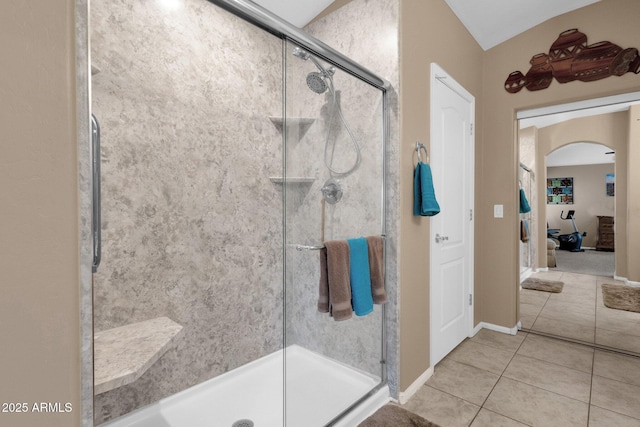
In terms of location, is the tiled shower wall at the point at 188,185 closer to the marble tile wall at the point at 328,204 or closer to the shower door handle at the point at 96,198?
the shower door handle at the point at 96,198

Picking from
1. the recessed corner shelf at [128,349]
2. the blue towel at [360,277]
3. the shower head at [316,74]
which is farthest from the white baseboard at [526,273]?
the recessed corner shelf at [128,349]

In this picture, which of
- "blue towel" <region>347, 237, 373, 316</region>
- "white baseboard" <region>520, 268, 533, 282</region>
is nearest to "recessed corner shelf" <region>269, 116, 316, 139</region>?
"blue towel" <region>347, 237, 373, 316</region>

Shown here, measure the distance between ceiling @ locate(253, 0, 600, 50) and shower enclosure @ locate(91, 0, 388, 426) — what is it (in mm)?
294

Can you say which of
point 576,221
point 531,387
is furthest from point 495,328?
point 576,221

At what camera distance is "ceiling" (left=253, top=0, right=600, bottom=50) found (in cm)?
223

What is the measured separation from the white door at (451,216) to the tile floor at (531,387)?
211 millimetres

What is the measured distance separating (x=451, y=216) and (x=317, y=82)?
62.9 inches

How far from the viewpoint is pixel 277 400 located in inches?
76.6

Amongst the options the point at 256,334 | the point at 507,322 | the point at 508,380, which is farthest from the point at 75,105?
the point at 507,322

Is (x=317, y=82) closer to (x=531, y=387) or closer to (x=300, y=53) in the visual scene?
(x=300, y=53)

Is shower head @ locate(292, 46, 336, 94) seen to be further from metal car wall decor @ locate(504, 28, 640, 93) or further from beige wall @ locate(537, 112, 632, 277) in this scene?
beige wall @ locate(537, 112, 632, 277)

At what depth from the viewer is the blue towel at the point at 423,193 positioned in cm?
194

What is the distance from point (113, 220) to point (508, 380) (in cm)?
276

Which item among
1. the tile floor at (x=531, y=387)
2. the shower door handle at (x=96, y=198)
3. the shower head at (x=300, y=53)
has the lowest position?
the tile floor at (x=531, y=387)
